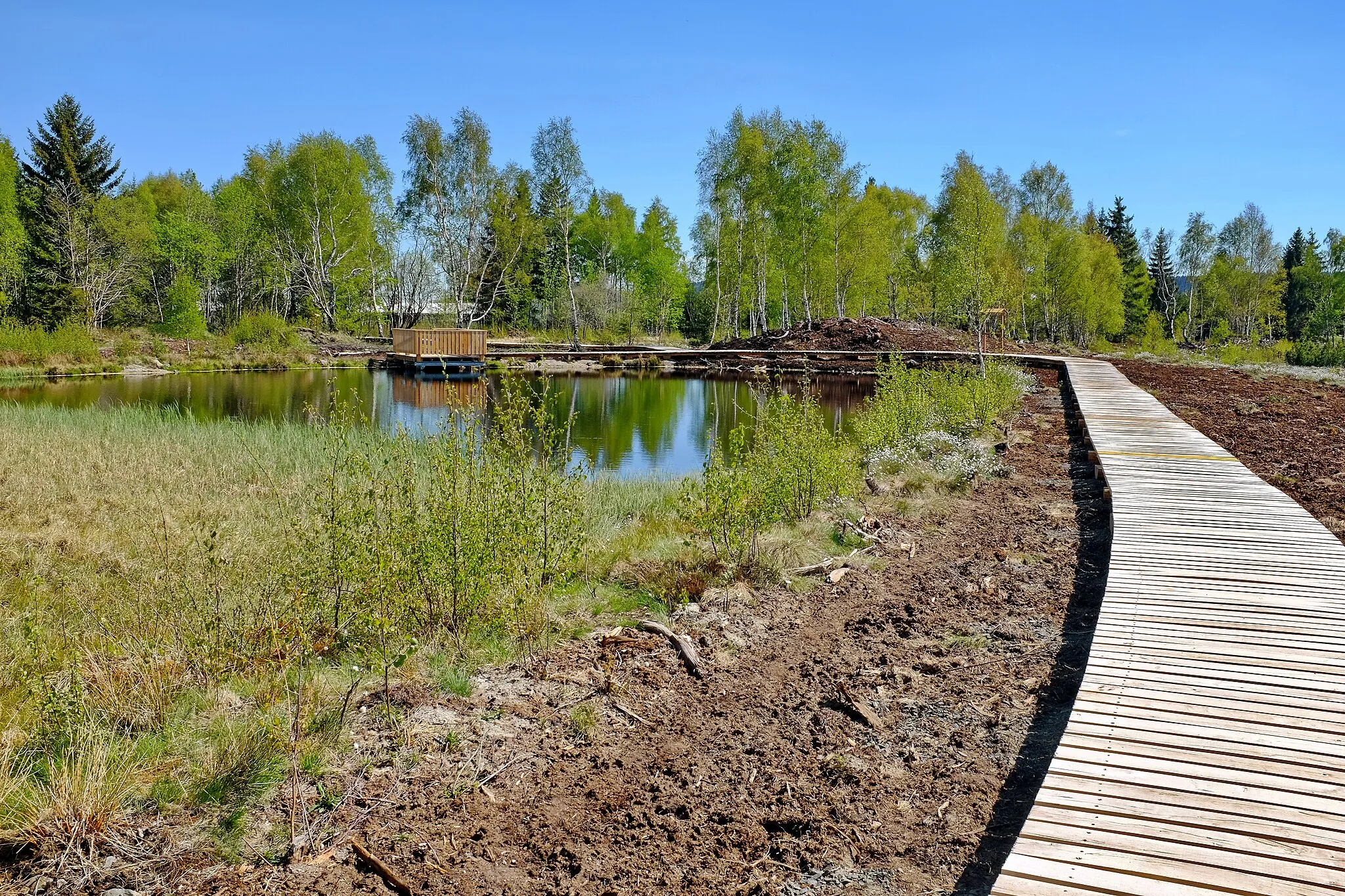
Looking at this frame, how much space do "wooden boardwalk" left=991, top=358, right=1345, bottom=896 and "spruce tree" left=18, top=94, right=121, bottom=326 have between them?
40.0 meters

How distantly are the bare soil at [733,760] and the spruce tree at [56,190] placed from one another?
126 feet

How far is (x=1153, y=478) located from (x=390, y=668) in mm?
7524

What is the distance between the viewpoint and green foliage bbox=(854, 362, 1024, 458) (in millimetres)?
11969

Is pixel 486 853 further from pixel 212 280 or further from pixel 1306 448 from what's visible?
pixel 212 280

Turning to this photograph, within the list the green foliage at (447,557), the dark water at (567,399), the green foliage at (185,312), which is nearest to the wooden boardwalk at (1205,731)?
the green foliage at (447,557)

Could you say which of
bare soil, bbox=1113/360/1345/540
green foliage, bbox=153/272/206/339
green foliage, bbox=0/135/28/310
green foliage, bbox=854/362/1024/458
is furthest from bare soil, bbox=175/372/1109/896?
green foliage, bbox=0/135/28/310

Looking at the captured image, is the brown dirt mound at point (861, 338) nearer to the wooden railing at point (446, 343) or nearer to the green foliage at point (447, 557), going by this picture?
the wooden railing at point (446, 343)

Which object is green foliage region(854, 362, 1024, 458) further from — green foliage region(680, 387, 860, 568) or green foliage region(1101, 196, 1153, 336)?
green foliage region(1101, 196, 1153, 336)

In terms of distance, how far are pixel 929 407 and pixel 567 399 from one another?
1272cm

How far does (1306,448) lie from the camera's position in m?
11.5

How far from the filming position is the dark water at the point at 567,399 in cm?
1550

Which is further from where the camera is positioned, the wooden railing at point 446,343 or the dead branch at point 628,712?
the wooden railing at point 446,343

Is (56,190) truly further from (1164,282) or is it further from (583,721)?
(1164,282)

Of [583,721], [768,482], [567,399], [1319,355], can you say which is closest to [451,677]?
[583,721]
